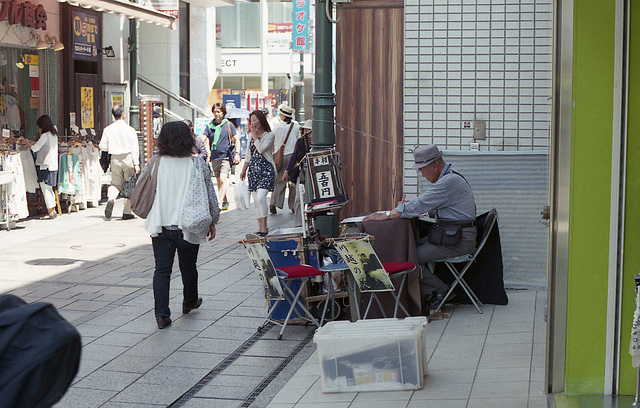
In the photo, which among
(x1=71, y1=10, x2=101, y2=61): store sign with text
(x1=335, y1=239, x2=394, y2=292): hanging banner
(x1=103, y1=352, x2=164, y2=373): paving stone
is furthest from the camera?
(x1=71, y1=10, x2=101, y2=61): store sign with text

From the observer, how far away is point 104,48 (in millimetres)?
17594

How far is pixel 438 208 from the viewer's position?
7184 millimetres

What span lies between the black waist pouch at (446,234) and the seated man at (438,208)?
0.18 feet

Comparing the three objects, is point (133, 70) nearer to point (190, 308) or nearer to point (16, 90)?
point (16, 90)

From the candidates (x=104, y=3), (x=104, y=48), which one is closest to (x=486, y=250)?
(x=104, y=3)

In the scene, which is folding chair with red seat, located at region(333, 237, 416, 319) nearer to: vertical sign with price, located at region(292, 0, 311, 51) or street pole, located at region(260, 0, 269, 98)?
vertical sign with price, located at region(292, 0, 311, 51)

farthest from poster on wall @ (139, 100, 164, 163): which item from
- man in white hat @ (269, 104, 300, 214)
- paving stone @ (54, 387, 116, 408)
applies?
paving stone @ (54, 387, 116, 408)

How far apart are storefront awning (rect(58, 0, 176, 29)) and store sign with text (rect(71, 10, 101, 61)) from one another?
1185 mm

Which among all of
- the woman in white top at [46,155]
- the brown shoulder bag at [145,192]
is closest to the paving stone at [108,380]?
the brown shoulder bag at [145,192]

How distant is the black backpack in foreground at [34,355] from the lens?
107 inches

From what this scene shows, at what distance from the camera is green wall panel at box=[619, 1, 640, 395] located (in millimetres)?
4512

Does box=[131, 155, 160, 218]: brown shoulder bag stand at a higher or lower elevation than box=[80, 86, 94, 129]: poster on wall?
lower

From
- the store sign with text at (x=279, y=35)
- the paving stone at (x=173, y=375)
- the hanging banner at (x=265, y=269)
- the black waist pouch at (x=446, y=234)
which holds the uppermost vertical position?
the store sign with text at (x=279, y=35)

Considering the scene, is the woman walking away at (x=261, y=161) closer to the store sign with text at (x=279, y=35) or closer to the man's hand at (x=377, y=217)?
the man's hand at (x=377, y=217)
